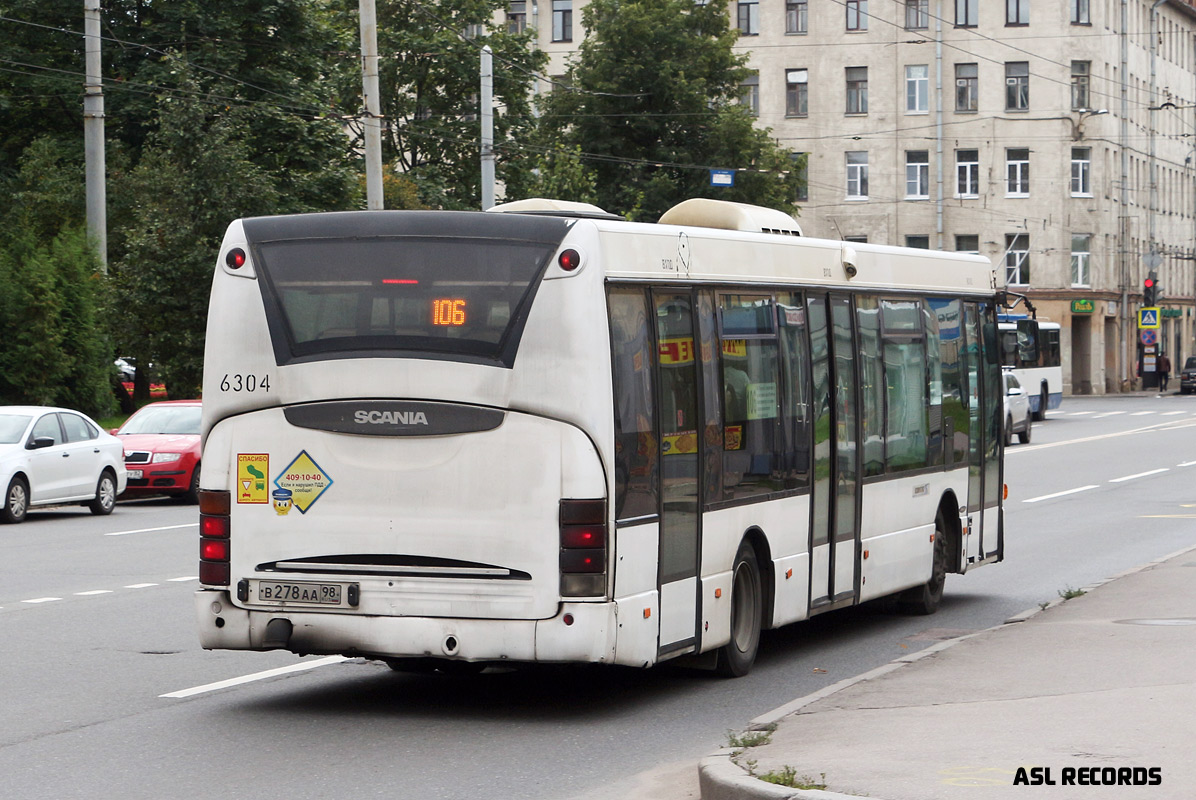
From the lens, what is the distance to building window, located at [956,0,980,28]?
81.5 meters

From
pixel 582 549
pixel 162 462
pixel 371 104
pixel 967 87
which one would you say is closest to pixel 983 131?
pixel 967 87

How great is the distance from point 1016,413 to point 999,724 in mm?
35721

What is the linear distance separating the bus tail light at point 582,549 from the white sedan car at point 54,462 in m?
15.7

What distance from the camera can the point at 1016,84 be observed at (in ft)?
267

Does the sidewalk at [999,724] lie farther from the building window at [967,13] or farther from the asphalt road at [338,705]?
the building window at [967,13]

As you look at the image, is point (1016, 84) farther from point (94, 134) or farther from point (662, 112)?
point (94, 134)

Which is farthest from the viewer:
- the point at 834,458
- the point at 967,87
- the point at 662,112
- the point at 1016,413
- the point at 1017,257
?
the point at 967,87

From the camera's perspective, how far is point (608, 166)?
65.9 metres

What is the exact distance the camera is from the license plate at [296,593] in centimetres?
948

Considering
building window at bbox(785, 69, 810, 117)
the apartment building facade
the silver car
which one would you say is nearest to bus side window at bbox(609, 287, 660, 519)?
the silver car

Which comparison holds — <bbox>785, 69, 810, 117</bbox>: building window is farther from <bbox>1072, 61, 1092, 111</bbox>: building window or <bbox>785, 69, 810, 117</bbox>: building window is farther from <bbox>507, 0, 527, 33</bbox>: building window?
<bbox>507, 0, 527, 33</bbox>: building window

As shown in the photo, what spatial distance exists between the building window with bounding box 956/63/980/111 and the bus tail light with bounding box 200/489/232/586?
75.7m

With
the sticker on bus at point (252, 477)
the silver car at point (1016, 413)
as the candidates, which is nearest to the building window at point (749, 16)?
the silver car at point (1016, 413)

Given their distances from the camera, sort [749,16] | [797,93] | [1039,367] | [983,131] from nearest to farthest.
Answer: [1039,367] → [983,131] → [797,93] → [749,16]
